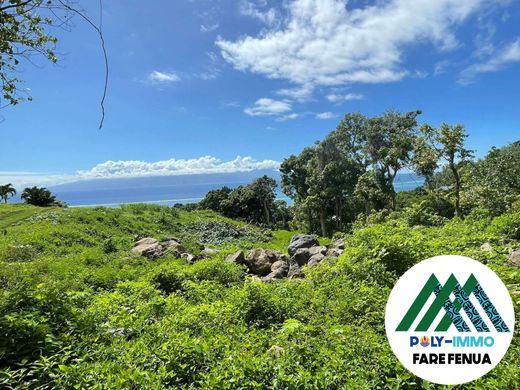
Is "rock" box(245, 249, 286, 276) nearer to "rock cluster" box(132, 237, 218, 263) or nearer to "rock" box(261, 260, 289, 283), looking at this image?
"rock" box(261, 260, 289, 283)

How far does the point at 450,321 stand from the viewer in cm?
438

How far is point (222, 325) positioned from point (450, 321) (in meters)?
3.43

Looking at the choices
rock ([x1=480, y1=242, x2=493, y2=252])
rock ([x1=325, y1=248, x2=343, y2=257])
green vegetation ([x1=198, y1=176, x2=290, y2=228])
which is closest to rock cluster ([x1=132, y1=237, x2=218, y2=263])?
rock ([x1=325, y1=248, x2=343, y2=257])

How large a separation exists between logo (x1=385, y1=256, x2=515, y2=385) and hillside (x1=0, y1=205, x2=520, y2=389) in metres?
0.19

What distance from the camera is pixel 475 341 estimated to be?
164 inches

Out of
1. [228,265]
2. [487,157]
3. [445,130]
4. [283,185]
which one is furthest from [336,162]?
[228,265]

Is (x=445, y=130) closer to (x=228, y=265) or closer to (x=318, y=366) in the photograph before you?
(x=228, y=265)

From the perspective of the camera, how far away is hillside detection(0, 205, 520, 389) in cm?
382

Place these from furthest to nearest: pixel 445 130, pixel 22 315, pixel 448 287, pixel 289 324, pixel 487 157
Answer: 1. pixel 487 157
2. pixel 445 130
3. pixel 289 324
4. pixel 22 315
5. pixel 448 287

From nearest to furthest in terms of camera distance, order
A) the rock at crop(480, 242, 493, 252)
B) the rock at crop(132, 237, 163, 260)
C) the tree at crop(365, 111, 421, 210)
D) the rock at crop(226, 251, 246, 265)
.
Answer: the rock at crop(480, 242, 493, 252) < the rock at crop(226, 251, 246, 265) < the rock at crop(132, 237, 163, 260) < the tree at crop(365, 111, 421, 210)

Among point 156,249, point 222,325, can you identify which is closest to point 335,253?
point 156,249

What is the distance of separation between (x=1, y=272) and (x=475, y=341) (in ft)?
37.3

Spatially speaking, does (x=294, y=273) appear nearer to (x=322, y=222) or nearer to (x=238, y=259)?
(x=238, y=259)

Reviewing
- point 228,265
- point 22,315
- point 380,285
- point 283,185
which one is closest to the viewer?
point 22,315
